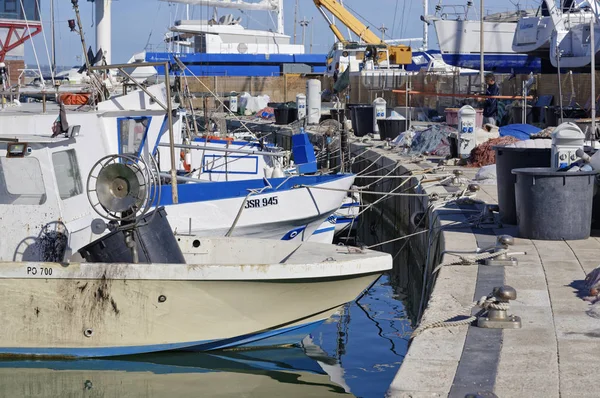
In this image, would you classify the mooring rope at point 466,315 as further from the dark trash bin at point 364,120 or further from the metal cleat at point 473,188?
the dark trash bin at point 364,120

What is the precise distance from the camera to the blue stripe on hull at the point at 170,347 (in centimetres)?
921

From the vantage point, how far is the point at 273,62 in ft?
246

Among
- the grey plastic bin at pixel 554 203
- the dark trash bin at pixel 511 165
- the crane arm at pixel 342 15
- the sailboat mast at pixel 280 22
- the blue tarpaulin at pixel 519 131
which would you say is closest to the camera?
the grey plastic bin at pixel 554 203

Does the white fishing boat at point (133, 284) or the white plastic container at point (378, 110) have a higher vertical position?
the white plastic container at point (378, 110)

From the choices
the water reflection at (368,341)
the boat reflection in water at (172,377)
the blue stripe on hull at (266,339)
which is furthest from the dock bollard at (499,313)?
the blue stripe on hull at (266,339)

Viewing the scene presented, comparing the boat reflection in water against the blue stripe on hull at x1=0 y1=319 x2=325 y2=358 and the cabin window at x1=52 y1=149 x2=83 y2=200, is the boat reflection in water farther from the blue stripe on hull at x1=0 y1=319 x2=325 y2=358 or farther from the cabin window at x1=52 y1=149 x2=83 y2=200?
the cabin window at x1=52 y1=149 x2=83 y2=200

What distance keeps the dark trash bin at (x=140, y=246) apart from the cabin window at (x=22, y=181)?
2.51 ft

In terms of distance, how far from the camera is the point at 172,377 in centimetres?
913

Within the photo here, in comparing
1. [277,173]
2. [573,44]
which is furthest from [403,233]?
[573,44]

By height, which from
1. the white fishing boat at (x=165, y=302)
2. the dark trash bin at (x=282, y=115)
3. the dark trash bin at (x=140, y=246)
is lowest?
the white fishing boat at (x=165, y=302)

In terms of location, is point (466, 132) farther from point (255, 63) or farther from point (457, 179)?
point (255, 63)

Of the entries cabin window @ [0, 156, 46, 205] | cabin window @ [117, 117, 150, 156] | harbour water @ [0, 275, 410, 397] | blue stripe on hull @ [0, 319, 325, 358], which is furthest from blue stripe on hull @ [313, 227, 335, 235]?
cabin window @ [0, 156, 46, 205]

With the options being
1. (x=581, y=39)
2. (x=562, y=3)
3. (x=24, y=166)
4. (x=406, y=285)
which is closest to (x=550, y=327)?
(x=24, y=166)

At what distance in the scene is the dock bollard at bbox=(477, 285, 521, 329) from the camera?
7.18 metres
